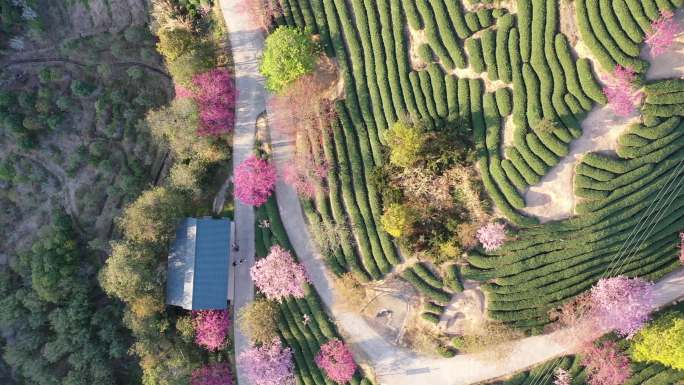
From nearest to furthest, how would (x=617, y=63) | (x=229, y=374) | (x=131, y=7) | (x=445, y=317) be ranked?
1. (x=617, y=63)
2. (x=445, y=317)
3. (x=229, y=374)
4. (x=131, y=7)

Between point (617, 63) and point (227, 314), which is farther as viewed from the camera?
point (227, 314)

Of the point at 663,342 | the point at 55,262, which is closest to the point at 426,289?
the point at 663,342

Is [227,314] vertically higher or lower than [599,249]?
lower

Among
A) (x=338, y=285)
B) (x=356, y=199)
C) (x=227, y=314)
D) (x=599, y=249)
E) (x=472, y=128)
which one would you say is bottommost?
(x=227, y=314)

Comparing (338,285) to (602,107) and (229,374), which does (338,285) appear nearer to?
(229,374)

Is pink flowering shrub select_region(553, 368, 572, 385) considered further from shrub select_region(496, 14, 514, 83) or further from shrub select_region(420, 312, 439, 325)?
shrub select_region(496, 14, 514, 83)

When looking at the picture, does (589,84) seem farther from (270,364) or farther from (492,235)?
(270,364)

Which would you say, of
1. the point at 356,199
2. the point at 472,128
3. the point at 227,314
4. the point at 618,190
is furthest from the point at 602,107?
the point at 227,314
